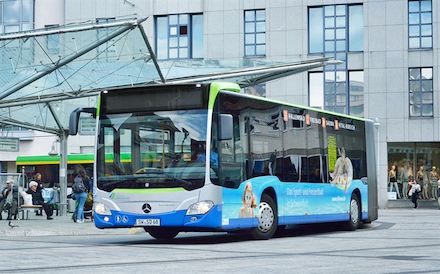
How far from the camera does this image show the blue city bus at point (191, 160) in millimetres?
16406

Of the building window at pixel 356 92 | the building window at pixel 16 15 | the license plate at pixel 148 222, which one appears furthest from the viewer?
the building window at pixel 16 15

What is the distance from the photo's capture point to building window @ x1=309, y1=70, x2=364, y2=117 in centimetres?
4584

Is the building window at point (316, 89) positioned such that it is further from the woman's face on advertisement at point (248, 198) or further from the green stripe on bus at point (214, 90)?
the green stripe on bus at point (214, 90)

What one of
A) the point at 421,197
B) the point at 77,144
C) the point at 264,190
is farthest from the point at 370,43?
the point at 264,190

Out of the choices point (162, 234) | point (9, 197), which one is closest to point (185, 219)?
point (162, 234)

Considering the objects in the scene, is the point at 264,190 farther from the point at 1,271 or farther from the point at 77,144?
the point at 77,144

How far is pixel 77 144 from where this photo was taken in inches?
1997

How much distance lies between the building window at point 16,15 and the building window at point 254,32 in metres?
13.4

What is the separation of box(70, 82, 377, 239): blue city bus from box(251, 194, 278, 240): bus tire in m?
0.02

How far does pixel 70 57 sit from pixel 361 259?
41.7ft

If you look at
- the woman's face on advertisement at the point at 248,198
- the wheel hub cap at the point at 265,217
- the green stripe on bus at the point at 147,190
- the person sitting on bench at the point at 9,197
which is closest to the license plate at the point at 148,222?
the green stripe on bus at the point at 147,190

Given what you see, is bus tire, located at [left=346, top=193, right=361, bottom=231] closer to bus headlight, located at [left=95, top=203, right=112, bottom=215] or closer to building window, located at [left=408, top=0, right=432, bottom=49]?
bus headlight, located at [left=95, top=203, right=112, bottom=215]

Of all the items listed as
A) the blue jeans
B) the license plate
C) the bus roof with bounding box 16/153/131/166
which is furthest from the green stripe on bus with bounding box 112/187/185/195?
the bus roof with bounding box 16/153/131/166

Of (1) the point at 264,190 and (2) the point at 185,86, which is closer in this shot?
(2) the point at 185,86
